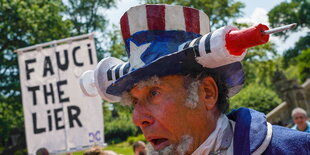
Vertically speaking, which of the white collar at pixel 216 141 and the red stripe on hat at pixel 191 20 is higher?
the red stripe on hat at pixel 191 20

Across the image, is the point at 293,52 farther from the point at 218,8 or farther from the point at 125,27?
the point at 125,27

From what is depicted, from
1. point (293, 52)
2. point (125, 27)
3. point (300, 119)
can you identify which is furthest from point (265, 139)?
point (293, 52)

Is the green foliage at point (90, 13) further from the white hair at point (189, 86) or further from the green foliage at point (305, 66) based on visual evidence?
the white hair at point (189, 86)

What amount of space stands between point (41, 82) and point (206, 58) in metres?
5.94

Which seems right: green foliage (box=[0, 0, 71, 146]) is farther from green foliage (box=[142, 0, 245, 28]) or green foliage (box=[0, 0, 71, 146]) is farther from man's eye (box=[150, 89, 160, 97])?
man's eye (box=[150, 89, 160, 97])

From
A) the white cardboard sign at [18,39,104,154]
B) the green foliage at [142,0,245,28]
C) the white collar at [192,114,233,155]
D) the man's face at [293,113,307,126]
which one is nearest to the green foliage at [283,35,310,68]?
the green foliage at [142,0,245,28]

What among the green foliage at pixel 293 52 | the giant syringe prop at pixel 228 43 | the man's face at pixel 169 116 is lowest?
the man's face at pixel 169 116

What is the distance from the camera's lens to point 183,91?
2.30m

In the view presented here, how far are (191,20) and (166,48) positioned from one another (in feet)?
0.78

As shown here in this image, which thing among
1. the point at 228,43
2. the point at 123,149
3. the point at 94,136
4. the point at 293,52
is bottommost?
the point at 123,149

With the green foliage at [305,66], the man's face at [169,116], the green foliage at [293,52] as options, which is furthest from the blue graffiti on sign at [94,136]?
the green foliage at [293,52]

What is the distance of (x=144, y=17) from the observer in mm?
2340

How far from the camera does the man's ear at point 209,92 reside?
2.35 metres

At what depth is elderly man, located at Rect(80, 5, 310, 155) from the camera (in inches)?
83.4
